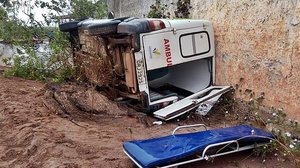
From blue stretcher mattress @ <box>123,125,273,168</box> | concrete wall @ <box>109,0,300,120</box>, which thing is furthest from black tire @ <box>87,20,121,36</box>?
blue stretcher mattress @ <box>123,125,273,168</box>

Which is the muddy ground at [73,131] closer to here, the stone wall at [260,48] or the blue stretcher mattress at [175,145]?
the blue stretcher mattress at [175,145]

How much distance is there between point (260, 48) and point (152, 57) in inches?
58.4

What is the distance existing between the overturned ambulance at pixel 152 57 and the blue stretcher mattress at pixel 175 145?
4.30 feet

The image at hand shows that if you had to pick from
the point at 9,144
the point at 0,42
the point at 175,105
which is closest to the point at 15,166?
the point at 9,144

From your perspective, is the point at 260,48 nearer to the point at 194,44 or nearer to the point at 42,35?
the point at 194,44

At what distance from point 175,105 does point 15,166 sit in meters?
2.41

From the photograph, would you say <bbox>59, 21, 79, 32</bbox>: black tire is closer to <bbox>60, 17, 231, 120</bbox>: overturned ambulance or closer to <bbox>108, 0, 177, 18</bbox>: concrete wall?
<bbox>60, 17, 231, 120</bbox>: overturned ambulance

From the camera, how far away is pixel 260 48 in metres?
4.31

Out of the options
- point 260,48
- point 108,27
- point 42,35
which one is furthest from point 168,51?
point 42,35

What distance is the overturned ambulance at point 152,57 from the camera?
4766mm

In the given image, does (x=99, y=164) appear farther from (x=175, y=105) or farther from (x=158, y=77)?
(x=158, y=77)

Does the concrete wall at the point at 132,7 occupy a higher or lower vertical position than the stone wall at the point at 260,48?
higher

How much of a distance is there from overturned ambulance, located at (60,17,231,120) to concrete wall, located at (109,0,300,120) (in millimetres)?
234

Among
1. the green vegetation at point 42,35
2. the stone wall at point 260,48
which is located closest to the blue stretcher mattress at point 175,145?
the stone wall at point 260,48
